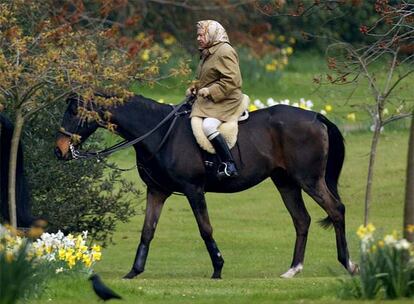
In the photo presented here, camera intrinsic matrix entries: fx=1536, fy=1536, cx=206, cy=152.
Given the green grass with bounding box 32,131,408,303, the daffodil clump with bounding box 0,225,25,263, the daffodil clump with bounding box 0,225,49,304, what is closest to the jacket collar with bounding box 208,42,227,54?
the green grass with bounding box 32,131,408,303

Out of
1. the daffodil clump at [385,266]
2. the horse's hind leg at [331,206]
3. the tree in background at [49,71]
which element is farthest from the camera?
the horse's hind leg at [331,206]

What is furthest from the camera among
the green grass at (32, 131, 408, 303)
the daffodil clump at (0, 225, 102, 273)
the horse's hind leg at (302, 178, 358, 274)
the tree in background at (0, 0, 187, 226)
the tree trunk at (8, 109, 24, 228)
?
the horse's hind leg at (302, 178, 358, 274)

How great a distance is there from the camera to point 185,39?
39.4 m

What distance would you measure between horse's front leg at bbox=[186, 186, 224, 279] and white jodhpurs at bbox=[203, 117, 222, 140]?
0.67 metres

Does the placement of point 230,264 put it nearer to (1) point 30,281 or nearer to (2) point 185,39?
(1) point 30,281

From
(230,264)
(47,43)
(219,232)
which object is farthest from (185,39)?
(47,43)

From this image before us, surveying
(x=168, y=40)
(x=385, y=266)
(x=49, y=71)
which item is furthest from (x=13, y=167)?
(x=168, y=40)

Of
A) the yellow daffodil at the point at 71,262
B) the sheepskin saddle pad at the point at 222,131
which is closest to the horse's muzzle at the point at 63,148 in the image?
the sheepskin saddle pad at the point at 222,131

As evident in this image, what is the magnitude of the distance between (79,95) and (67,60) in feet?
1.67

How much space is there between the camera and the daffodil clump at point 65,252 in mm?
14594

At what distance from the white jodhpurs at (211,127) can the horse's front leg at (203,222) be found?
67 centimetres

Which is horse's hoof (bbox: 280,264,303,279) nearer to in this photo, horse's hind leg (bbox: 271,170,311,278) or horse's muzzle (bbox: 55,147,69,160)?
horse's hind leg (bbox: 271,170,311,278)

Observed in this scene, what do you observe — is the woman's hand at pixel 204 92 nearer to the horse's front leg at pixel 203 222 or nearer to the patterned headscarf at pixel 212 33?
the patterned headscarf at pixel 212 33

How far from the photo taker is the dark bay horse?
17.4m
